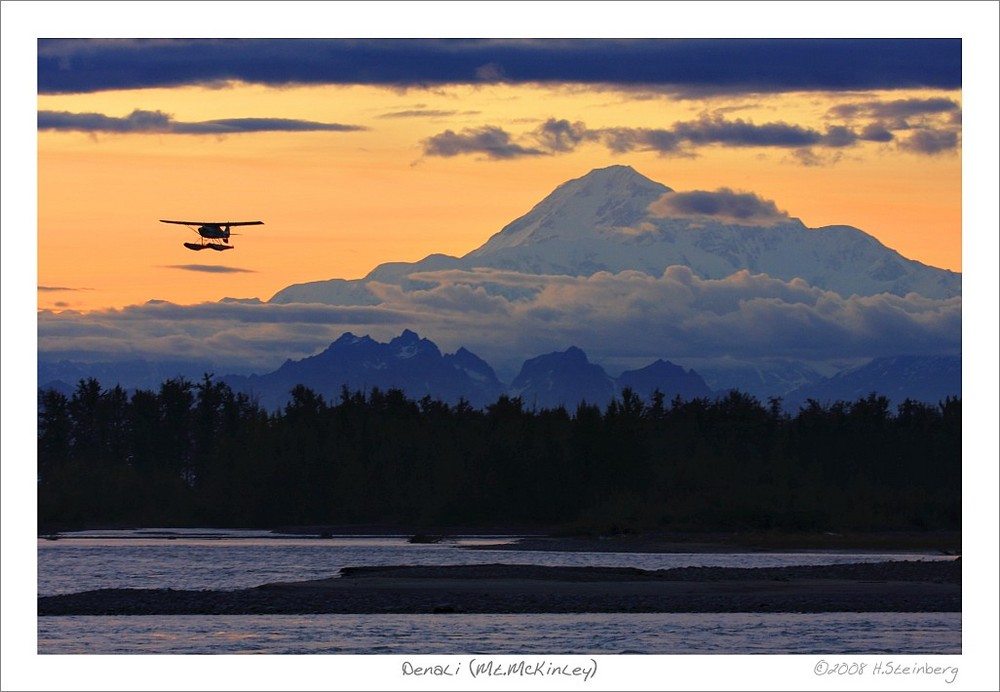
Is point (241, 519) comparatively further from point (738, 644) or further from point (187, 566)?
point (738, 644)

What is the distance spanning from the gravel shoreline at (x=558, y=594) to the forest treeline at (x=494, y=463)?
64.2 metres

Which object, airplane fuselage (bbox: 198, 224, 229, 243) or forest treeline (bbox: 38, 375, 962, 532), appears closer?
airplane fuselage (bbox: 198, 224, 229, 243)

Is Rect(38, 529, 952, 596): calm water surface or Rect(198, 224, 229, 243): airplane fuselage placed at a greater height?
Rect(198, 224, 229, 243): airplane fuselage

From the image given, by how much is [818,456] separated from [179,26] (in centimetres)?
13081

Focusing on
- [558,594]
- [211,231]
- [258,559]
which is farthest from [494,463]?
[558,594]

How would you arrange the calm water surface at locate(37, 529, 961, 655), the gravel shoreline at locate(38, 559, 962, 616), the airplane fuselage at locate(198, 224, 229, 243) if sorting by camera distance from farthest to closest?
the airplane fuselage at locate(198, 224, 229, 243) → the gravel shoreline at locate(38, 559, 962, 616) → the calm water surface at locate(37, 529, 961, 655)

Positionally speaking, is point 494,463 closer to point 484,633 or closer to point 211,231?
point 211,231

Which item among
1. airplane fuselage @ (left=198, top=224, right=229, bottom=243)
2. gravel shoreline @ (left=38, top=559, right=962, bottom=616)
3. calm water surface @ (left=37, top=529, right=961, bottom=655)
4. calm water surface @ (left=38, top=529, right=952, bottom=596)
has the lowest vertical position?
calm water surface @ (left=38, top=529, right=952, bottom=596)

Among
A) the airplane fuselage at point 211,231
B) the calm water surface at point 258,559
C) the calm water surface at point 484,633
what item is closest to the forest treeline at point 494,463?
the calm water surface at point 258,559

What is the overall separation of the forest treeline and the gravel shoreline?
211ft

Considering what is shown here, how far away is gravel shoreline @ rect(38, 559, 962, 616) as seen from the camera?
52.6 meters

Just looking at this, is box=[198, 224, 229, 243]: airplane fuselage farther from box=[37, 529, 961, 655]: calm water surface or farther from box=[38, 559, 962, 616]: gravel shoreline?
box=[38, 559, 962, 616]: gravel shoreline

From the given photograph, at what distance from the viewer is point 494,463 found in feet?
510

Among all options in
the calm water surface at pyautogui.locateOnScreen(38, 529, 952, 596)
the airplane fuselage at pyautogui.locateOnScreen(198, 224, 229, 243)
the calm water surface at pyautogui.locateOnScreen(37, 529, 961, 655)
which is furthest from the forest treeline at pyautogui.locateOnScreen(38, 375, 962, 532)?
the calm water surface at pyautogui.locateOnScreen(37, 529, 961, 655)
